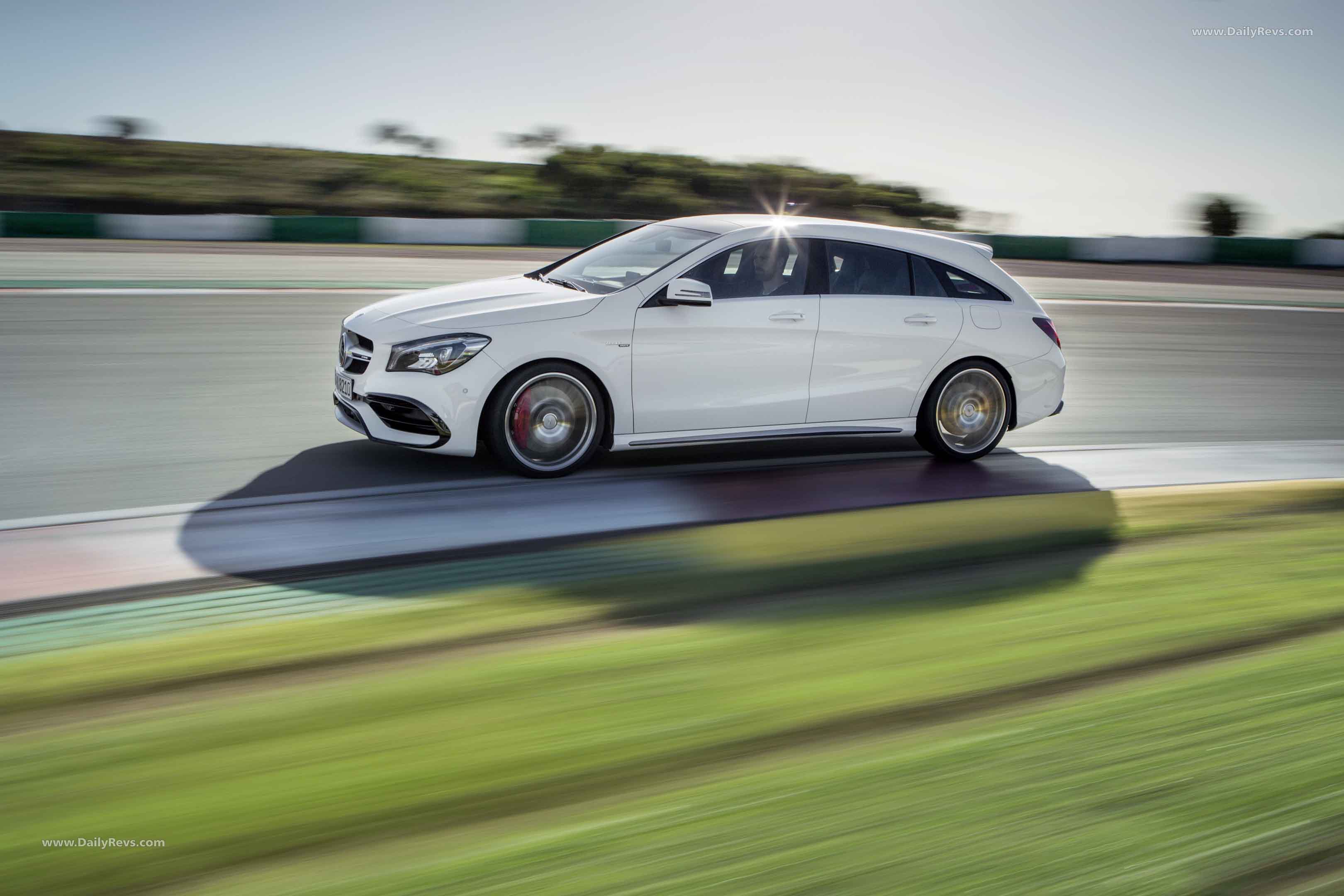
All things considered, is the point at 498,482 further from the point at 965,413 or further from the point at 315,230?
the point at 315,230

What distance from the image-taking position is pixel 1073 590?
527 cm

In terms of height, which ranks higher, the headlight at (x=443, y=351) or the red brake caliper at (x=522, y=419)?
the headlight at (x=443, y=351)

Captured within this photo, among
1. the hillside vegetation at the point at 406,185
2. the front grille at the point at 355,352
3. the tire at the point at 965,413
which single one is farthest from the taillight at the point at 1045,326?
the hillside vegetation at the point at 406,185

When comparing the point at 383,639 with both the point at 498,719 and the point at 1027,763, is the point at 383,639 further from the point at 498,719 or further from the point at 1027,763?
the point at 1027,763

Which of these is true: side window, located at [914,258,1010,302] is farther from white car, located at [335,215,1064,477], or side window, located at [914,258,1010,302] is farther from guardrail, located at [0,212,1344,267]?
guardrail, located at [0,212,1344,267]

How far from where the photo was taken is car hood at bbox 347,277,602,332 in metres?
6.49

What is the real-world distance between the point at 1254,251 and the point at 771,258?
2944 cm

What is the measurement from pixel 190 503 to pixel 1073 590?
169 inches

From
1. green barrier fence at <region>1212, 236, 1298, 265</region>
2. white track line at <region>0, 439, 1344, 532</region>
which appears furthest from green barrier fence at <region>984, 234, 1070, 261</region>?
white track line at <region>0, 439, 1344, 532</region>

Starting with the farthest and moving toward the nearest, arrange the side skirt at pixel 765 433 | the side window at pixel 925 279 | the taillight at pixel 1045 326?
the taillight at pixel 1045 326
the side window at pixel 925 279
the side skirt at pixel 765 433

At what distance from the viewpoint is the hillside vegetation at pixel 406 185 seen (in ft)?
141

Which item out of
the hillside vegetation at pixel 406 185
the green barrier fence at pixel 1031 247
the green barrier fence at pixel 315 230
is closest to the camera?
the green barrier fence at pixel 315 230

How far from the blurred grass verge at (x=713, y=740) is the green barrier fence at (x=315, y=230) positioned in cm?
2549

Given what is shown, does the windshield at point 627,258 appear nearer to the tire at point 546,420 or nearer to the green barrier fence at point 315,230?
the tire at point 546,420
